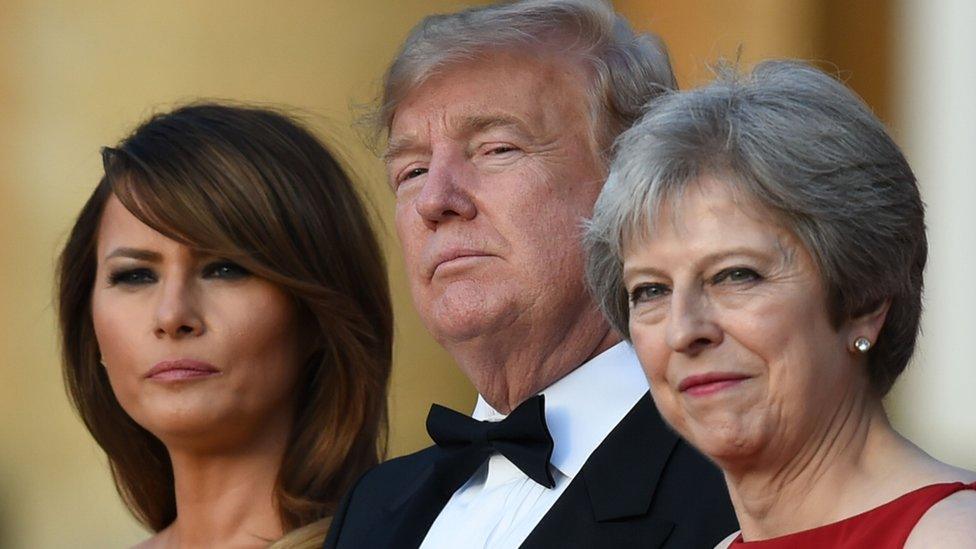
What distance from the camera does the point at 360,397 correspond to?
3.96m

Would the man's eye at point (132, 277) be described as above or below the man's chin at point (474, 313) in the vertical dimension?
above

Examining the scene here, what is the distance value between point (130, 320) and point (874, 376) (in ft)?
5.95

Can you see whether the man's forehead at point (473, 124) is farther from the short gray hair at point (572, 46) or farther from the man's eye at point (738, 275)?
the man's eye at point (738, 275)

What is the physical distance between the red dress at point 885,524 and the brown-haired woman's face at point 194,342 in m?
1.62

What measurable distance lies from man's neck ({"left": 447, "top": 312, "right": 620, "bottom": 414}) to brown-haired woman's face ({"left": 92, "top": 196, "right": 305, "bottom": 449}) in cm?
59

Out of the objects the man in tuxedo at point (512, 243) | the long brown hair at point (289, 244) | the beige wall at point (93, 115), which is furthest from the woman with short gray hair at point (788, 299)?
the beige wall at point (93, 115)

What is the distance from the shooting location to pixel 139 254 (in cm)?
385

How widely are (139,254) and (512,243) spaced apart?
96cm

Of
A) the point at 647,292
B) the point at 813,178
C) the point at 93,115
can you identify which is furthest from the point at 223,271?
the point at 93,115

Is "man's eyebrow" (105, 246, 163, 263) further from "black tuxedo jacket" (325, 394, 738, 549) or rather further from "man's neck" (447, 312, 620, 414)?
→ "black tuxedo jacket" (325, 394, 738, 549)

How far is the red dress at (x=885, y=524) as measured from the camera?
7.72ft

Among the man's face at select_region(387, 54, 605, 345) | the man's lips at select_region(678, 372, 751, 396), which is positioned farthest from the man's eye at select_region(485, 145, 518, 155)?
the man's lips at select_region(678, 372, 751, 396)

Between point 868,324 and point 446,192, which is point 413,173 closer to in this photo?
point 446,192

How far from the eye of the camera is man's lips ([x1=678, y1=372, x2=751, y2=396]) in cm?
251
